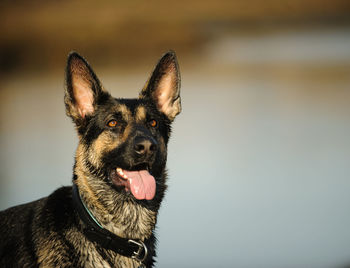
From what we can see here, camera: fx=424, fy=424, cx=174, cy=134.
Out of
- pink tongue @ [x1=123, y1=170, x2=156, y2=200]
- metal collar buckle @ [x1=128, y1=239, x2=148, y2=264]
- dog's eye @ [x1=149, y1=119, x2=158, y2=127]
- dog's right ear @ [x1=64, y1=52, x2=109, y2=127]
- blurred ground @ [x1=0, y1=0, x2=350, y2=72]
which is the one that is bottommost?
metal collar buckle @ [x1=128, y1=239, x2=148, y2=264]

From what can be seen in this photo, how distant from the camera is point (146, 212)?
8.48 feet

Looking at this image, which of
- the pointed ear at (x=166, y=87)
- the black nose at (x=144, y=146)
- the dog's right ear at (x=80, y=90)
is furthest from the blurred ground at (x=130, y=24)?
the black nose at (x=144, y=146)

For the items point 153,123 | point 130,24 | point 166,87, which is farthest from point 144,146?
point 130,24

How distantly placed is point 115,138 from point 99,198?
0.37 m

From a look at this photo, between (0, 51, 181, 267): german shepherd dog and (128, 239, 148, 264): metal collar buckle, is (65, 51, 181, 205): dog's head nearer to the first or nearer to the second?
(0, 51, 181, 267): german shepherd dog

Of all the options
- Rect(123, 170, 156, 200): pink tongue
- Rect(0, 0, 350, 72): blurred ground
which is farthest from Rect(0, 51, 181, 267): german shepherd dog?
Rect(0, 0, 350, 72): blurred ground

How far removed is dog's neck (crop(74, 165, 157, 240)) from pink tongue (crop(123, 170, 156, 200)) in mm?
145

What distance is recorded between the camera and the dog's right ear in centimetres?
254

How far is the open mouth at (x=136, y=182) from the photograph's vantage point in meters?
2.43

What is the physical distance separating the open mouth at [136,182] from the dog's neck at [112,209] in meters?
0.08

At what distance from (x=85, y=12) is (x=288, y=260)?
3.65 meters

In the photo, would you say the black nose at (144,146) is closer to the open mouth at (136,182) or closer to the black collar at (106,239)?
the open mouth at (136,182)

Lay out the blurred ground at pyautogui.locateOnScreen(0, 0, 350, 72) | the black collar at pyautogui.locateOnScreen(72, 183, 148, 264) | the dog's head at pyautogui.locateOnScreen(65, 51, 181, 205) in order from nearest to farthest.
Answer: the black collar at pyautogui.locateOnScreen(72, 183, 148, 264) → the dog's head at pyautogui.locateOnScreen(65, 51, 181, 205) → the blurred ground at pyautogui.locateOnScreen(0, 0, 350, 72)

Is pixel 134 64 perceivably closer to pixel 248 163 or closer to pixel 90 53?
pixel 90 53
